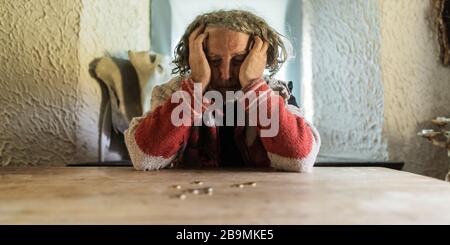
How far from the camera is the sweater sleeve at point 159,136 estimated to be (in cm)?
76

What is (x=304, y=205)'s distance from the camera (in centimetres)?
40

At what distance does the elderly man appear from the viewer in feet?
2.52

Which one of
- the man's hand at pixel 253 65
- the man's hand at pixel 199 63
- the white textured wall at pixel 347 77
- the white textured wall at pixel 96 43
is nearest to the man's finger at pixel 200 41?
→ the man's hand at pixel 199 63

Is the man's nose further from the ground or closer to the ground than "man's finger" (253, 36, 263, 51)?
closer to the ground

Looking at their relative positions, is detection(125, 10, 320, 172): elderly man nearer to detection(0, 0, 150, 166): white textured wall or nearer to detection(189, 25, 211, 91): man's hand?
detection(189, 25, 211, 91): man's hand

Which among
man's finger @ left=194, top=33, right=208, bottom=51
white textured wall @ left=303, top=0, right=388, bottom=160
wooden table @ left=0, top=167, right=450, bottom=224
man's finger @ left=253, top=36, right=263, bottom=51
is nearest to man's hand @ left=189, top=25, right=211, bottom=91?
man's finger @ left=194, top=33, right=208, bottom=51

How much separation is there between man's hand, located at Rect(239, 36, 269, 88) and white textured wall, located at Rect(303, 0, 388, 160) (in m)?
0.48

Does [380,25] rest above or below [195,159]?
above

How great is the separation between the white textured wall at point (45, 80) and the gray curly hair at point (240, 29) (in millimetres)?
313

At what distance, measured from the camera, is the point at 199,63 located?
2.69 feet

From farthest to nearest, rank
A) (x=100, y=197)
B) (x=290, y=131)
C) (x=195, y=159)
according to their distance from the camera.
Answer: (x=195, y=159) → (x=290, y=131) → (x=100, y=197)

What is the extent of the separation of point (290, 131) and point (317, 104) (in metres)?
0.62

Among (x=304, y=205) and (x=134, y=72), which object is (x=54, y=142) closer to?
(x=134, y=72)
